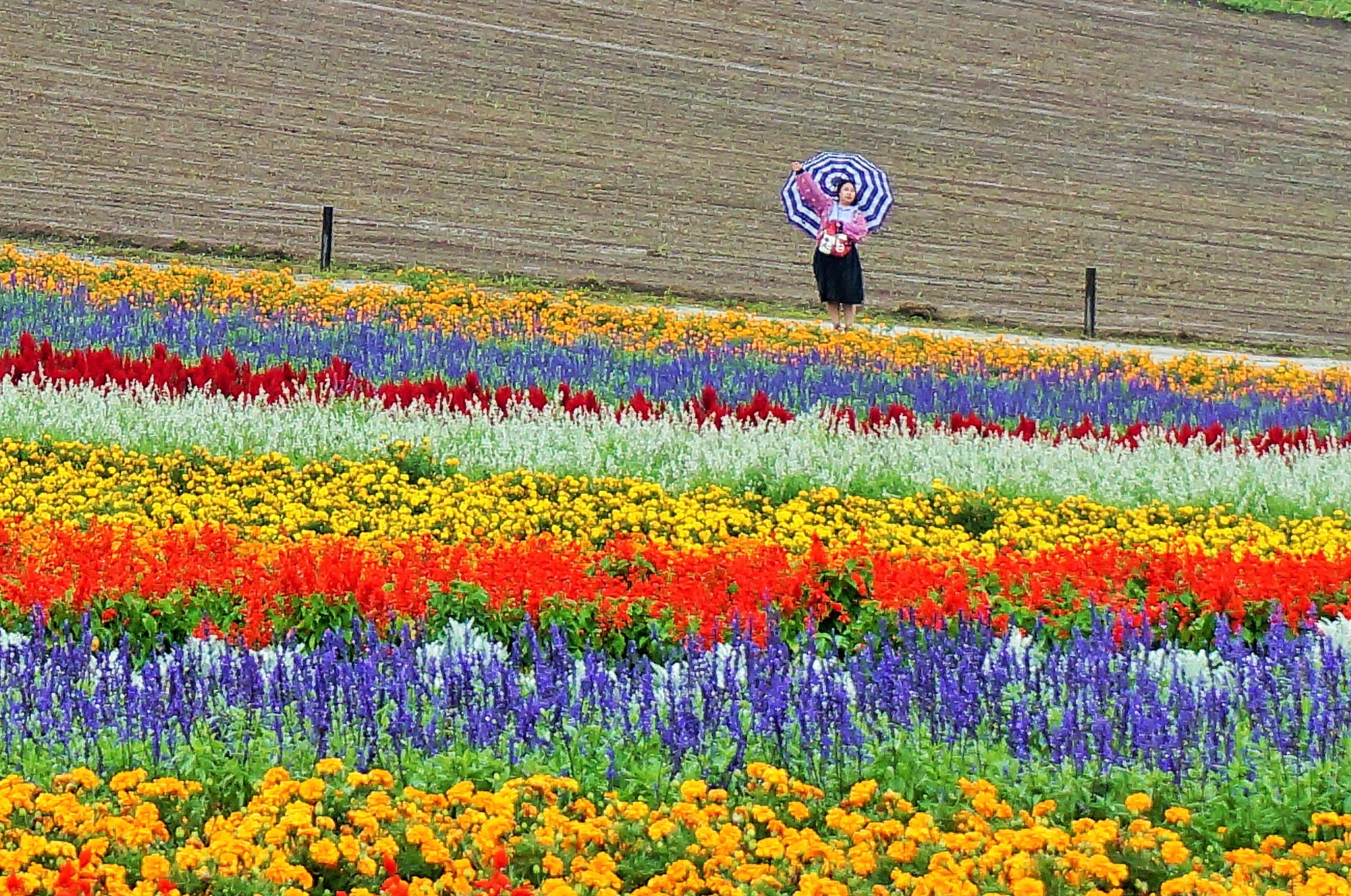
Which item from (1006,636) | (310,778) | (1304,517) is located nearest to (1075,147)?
(1304,517)

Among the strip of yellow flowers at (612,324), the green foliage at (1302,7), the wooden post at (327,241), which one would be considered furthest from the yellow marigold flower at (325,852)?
the green foliage at (1302,7)

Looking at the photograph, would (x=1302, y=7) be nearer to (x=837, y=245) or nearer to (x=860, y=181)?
(x=860, y=181)

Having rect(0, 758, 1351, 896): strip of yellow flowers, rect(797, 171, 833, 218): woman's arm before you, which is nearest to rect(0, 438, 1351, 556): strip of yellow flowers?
rect(0, 758, 1351, 896): strip of yellow flowers

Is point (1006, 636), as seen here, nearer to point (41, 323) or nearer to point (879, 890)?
point (879, 890)

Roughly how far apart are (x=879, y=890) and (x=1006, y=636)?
7.00 feet

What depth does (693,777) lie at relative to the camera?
162 inches

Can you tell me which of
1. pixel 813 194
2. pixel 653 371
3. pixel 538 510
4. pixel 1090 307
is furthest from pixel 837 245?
pixel 538 510

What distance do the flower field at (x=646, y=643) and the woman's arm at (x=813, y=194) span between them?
634cm

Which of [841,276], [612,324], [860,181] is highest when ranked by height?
[860,181]

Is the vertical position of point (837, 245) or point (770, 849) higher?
point (837, 245)

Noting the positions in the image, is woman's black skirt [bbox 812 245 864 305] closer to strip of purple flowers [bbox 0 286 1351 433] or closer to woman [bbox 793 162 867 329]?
woman [bbox 793 162 867 329]

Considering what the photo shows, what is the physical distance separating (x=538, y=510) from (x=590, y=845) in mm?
4253

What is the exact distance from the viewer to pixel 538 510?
7.97 m

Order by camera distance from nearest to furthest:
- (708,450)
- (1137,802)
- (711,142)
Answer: (1137,802) → (708,450) → (711,142)
